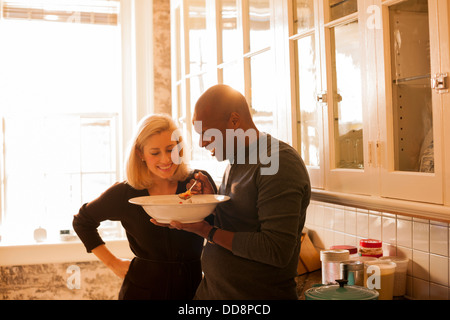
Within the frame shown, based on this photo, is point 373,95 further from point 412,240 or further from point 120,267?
point 120,267

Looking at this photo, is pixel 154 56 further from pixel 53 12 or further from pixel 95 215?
pixel 95 215

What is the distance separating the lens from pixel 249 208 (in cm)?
134

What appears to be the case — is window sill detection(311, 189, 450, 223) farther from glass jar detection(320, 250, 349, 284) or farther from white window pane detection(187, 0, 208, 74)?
white window pane detection(187, 0, 208, 74)

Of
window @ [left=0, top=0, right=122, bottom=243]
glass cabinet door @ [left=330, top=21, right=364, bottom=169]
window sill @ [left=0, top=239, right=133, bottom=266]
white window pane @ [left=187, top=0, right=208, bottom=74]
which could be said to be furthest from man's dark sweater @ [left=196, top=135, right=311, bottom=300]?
window @ [left=0, top=0, right=122, bottom=243]

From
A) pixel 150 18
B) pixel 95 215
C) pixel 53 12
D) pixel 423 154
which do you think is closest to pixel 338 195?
pixel 423 154

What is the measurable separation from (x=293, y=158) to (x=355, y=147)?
368 millimetres

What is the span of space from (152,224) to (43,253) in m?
1.74

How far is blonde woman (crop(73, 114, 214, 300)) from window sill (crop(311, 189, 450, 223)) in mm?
519

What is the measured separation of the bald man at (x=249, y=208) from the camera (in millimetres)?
1240

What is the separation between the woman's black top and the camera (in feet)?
6.07

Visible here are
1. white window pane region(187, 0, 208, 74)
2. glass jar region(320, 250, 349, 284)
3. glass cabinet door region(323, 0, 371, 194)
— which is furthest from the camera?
white window pane region(187, 0, 208, 74)

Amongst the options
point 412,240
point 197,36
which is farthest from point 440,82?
point 197,36

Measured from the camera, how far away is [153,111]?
3.58 m

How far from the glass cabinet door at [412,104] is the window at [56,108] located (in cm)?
252
